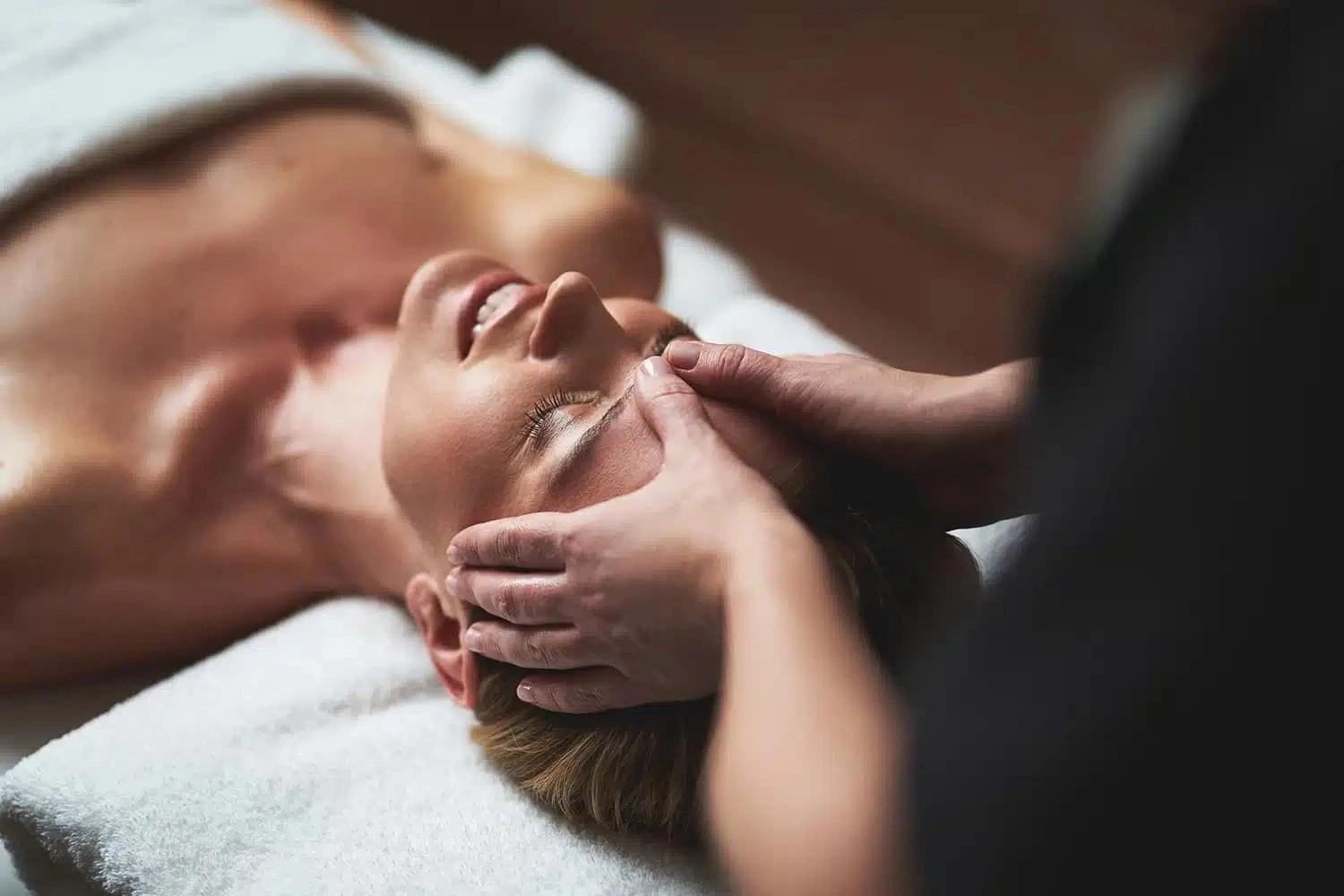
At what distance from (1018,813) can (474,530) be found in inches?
21.2

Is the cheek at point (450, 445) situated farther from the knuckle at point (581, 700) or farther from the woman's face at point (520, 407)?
the knuckle at point (581, 700)

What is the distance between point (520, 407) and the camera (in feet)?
3.28

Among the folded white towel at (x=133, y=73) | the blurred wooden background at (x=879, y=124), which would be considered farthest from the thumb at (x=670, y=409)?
the blurred wooden background at (x=879, y=124)

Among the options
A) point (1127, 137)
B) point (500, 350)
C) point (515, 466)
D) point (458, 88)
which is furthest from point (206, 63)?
point (1127, 137)

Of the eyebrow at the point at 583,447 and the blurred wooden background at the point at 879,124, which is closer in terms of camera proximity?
the eyebrow at the point at 583,447

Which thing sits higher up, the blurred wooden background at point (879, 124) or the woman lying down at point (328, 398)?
the blurred wooden background at point (879, 124)

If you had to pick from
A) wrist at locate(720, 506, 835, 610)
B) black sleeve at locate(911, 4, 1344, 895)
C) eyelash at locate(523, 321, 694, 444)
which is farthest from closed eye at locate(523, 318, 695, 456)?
black sleeve at locate(911, 4, 1344, 895)

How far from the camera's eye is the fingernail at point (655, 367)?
3.17 feet

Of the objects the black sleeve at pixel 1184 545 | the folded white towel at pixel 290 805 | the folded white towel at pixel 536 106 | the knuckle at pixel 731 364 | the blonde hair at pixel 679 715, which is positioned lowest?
the folded white towel at pixel 290 805

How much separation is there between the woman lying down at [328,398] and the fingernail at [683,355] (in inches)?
1.9

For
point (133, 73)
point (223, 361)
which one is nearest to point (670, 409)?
point (223, 361)

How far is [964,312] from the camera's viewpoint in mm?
2072

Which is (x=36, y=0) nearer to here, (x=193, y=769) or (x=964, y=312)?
(x=193, y=769)

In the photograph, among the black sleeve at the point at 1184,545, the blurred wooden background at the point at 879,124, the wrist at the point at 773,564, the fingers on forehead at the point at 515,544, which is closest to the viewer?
the black sleeve at the point at 1184,545
